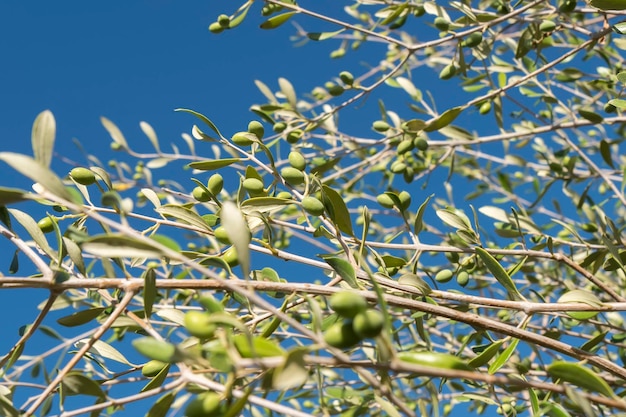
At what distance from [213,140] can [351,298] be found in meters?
0.74

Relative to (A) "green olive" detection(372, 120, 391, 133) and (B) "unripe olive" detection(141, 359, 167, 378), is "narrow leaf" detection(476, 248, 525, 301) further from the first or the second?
(A) "green olive" detection(372, 120, 391, 133)

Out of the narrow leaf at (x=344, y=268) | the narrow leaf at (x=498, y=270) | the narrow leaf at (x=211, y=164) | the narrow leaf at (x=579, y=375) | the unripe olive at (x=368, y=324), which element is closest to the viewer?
the unripe olive at (x=368, y=324)

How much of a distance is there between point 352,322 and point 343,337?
2cm

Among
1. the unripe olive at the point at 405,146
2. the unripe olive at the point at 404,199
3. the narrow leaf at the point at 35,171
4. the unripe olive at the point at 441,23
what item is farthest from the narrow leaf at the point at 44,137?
the unripe olive at the point at 441,23

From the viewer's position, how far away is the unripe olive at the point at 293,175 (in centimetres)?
117

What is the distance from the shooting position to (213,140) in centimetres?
128

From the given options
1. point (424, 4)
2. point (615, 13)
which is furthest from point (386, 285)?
point (424, 4)

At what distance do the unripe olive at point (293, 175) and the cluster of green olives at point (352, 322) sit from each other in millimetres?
555

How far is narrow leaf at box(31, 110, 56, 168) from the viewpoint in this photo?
2.49 feet

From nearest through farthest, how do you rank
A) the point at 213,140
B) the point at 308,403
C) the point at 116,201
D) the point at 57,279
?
the point at 116,201 → the point at 57,279 → the point at 213,140 → the point at 308,403

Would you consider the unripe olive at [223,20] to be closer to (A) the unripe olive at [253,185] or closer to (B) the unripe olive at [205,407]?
(A) the unripe olive at [253,185]

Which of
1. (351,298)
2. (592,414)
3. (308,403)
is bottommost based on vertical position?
(308,403)

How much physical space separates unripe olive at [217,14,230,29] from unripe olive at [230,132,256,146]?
3.30 ft

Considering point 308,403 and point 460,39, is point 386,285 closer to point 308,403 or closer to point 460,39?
point 460,39
